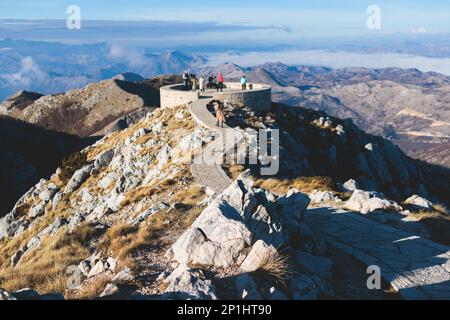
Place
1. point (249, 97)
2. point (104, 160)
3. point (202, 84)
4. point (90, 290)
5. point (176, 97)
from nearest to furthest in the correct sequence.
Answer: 1. point (90, 290)
2. point (104, 160)
3. point (249, 97)
4. point (176, 97)
5. point (202, 84)

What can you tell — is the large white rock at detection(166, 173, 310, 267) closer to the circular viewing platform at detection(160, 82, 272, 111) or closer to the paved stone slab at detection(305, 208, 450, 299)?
the paved stone slab at detection(305, 208, 450, 299)

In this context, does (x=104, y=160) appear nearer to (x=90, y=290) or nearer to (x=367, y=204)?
(x=367, y=204)

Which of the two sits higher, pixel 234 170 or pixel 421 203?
pixel 234 170

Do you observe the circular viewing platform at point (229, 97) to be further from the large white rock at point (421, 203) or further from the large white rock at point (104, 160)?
the large white rock at point (421, 203)

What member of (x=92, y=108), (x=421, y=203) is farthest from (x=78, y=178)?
(x=92, y=108)

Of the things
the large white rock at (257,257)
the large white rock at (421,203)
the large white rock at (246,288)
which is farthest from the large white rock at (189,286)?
the large white rock at (421,203)

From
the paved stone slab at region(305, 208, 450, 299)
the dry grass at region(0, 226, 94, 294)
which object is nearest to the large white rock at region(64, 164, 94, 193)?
the dry grass at region(0, 226, 94, 294)

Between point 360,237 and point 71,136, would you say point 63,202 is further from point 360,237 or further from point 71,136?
point 71,136
